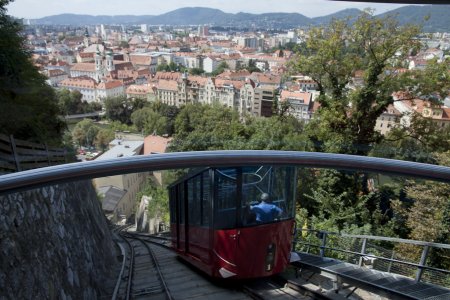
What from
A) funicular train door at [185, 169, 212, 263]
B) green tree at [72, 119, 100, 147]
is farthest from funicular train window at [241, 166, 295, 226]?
green tree at [72, 119, 100, 147]

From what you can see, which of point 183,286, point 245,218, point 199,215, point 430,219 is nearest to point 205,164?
point 245,218

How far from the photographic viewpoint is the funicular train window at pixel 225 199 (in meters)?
3.37

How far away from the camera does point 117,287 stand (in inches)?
163

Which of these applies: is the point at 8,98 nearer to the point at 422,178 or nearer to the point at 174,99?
the point at 174,99

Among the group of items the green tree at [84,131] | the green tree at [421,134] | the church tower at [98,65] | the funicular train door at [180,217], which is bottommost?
the funicular train door at [180,217]

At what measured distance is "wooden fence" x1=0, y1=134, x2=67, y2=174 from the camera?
2.44 metres

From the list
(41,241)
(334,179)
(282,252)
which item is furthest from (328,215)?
(41,241)

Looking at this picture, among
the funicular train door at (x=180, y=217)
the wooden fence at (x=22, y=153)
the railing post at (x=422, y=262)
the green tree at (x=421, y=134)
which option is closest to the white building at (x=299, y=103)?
the green tree at (x=421, y=134)

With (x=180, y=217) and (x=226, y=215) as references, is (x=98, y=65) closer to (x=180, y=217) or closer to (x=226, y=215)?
(x=180, y=217)

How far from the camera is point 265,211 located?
3637 mm

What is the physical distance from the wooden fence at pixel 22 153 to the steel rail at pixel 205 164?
1.56 m

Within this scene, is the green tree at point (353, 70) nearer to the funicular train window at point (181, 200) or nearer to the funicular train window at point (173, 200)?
the funicular train window at point (173, 200)

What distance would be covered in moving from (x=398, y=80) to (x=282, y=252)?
568 cm

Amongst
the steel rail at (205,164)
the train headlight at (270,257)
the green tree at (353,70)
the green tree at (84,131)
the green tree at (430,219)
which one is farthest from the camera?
the green tree at (353,70)
